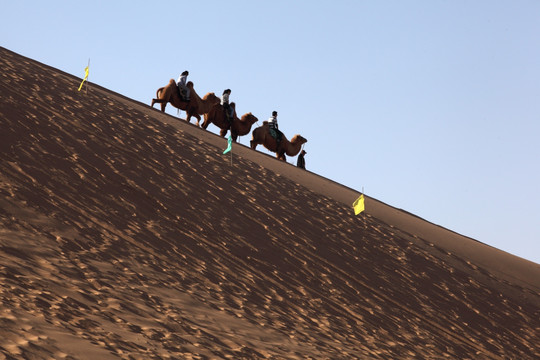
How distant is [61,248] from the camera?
12.5 meters

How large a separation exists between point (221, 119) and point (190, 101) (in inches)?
55.7

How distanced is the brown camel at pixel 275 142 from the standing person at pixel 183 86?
287cm

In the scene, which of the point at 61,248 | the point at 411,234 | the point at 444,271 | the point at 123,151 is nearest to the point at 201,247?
the point at 61,248

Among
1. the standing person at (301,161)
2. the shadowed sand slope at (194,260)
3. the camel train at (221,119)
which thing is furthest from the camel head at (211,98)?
the standing person at (301,161)

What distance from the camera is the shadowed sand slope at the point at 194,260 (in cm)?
1053

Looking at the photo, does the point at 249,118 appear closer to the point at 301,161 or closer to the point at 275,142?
the point at 275,142

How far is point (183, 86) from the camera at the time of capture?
83.3ft

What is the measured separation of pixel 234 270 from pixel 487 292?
7540mm

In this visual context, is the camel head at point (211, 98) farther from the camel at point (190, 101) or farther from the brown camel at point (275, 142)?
the brown camel at point (275, 142)

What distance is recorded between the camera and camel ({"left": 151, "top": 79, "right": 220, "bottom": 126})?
25.4m

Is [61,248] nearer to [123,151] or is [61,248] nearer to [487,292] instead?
[123,151]

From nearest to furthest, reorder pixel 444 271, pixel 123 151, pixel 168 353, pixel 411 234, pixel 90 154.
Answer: pixel 168 353 → pixel 90 154 → pixel 123 151 → pixel 444 271 → pixel 411 234

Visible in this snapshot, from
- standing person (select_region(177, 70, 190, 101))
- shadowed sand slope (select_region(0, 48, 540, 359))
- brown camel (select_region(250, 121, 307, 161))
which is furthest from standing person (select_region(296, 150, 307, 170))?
standing person (select_region(177, 70, 190, 101))

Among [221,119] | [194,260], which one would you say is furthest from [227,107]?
[194,260]
